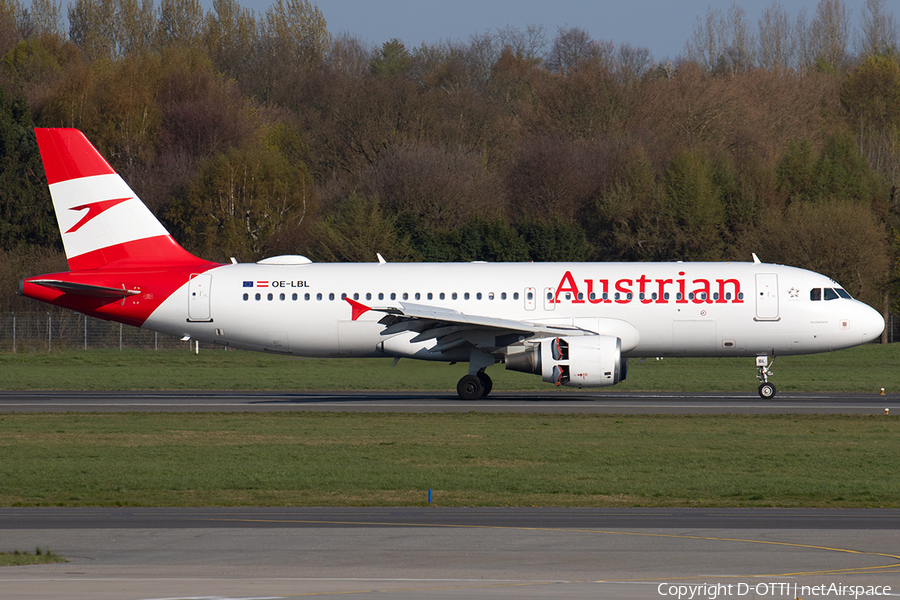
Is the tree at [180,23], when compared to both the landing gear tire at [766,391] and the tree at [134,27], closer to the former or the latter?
the tree at [134,27]

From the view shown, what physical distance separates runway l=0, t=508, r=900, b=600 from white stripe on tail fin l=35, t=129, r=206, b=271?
1894 centimetres

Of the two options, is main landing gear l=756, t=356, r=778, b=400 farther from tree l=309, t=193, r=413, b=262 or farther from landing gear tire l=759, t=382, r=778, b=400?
tree l=309, t=193, r=413, b=262

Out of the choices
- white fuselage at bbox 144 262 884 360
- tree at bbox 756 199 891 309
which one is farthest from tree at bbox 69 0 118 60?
white fuselage at bbox 144 262 884 360

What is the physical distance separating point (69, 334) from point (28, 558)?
1870 inches

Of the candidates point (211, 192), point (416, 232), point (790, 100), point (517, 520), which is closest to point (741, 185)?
point (790, 100)

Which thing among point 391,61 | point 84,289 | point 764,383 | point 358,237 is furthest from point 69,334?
point 391,61

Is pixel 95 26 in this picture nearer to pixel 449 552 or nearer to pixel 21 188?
pixel 21 188

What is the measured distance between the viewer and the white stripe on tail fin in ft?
106

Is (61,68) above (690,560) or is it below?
above

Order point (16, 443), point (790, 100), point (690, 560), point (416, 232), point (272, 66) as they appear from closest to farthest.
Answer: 1. point (690, 560)
2. point (16, 443)
3. point (416, 232)
4. point (790, 100)
5. point (272, 66)

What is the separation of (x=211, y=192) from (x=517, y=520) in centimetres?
6050

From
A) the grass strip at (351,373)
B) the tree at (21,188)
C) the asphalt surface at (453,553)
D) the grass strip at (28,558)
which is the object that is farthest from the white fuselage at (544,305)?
the tree at (21,188)

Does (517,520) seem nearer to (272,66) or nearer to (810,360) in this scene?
(810,360)

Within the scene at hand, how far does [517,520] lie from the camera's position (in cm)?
1340
